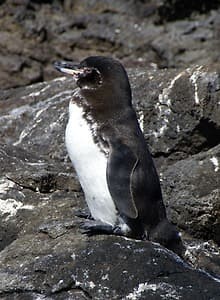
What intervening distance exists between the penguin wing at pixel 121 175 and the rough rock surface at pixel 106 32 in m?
4.71

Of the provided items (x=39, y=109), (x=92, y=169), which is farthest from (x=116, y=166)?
(x=39, y=109)

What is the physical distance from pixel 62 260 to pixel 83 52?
5760 millimetres

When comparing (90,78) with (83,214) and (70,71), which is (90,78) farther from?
(83,214)

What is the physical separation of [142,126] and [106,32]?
2774 millimetres

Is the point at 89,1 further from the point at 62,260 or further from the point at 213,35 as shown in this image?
the point at 62,260

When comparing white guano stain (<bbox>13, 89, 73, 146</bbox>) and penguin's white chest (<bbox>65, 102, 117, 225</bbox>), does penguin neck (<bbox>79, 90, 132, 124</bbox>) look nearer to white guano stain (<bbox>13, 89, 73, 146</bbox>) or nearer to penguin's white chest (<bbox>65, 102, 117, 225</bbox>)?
penguin's white chest (<bbox>65, 102, 117, 225</bbox>)

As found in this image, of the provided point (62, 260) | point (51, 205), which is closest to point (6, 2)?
point (51, 205)

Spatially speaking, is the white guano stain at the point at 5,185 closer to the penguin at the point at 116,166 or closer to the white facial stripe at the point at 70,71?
the penguin at the point at 116,166

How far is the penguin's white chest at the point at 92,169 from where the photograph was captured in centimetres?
663

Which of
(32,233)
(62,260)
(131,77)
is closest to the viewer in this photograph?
(62,260)

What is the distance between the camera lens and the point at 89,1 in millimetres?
11836

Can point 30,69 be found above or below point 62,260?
below

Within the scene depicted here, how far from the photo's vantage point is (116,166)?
21.5 feet

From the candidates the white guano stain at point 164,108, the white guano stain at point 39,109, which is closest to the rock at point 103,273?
the white guano stain at point 164,108
